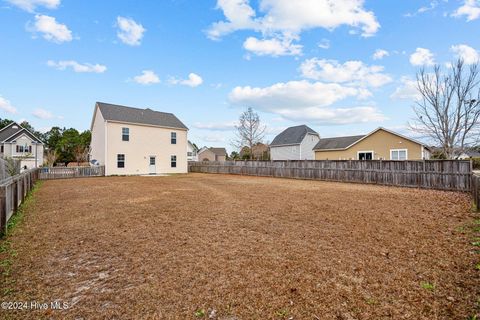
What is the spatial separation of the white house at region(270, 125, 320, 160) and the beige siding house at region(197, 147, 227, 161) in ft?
91.2

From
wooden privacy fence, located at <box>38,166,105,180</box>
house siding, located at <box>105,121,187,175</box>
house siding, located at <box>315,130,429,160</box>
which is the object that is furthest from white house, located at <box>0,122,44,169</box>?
house siding, located at <box>315,130,429,160</box>

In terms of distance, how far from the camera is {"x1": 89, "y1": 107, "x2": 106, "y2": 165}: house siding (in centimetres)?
2300

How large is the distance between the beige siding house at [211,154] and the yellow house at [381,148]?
3829cm

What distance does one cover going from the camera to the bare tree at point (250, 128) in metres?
36.0

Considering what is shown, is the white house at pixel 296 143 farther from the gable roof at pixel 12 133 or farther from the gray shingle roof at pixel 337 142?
the gable roof at pixel 12 133

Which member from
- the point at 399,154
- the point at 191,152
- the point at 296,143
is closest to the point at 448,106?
the point at 399,154

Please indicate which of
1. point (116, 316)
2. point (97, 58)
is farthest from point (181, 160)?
point (116, 316)

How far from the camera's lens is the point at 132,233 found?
197 inches

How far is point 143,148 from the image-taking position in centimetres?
2488

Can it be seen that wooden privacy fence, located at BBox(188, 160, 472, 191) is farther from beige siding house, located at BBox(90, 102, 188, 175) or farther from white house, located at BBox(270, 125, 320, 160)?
white house, located at BBox(270, 125, 320, 160)

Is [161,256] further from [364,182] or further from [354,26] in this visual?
[354,26]

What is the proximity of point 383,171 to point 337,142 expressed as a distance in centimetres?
1459

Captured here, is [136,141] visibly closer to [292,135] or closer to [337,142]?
[292,135]

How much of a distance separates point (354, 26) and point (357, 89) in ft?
21.7
